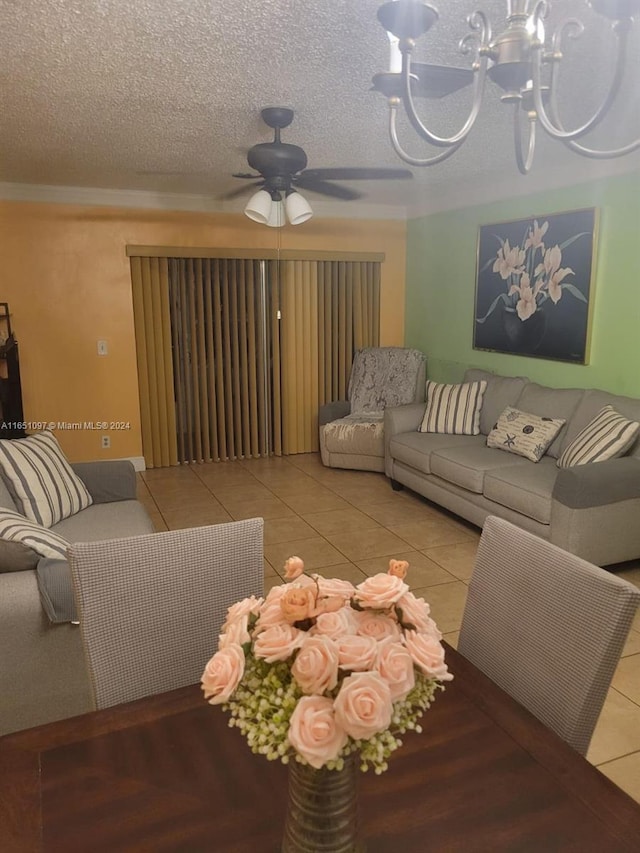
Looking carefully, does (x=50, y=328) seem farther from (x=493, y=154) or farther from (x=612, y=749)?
(x=612, y=749)

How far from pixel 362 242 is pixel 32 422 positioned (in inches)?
133

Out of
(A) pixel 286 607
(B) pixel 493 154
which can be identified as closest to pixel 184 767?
(A) pixel 286 607

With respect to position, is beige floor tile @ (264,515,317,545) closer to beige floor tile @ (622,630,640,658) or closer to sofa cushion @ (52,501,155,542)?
sofa cushion @ (52,501,155,542)

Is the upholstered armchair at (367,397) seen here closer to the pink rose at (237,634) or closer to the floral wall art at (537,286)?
the floral wall art at (537,286)

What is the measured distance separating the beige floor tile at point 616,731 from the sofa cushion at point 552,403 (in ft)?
6.38

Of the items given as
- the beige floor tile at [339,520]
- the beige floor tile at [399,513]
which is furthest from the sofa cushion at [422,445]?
the beige floor tile at [339,520]

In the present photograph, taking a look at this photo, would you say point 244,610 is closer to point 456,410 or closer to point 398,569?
point 398,569

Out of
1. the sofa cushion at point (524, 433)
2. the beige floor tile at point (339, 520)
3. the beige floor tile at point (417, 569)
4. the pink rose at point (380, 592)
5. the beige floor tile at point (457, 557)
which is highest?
the pink rose at point (380, 592)

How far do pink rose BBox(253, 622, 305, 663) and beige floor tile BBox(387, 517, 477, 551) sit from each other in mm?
3096

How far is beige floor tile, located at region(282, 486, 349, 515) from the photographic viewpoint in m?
4.57

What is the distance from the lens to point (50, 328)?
517 centimetres

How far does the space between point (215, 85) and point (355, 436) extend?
3.22m

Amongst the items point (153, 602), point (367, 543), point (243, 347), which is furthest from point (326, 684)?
point (243, 347)

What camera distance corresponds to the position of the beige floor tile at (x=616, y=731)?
211cm
